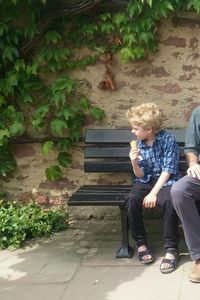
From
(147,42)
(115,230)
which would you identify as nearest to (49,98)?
(147,42)

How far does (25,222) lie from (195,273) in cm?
167

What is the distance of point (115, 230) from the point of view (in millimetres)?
4582

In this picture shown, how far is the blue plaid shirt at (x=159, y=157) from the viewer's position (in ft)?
12.7

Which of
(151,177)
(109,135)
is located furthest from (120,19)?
(151,177)

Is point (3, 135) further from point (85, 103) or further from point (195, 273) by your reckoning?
point (195, 273)

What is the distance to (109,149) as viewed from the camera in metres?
4.53

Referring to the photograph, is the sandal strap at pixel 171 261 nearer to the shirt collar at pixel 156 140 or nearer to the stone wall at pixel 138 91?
the shirt collar at pixel 156 140

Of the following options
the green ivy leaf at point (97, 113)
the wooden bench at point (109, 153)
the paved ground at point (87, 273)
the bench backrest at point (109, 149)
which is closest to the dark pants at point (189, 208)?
the paved ground at point (87, 273)

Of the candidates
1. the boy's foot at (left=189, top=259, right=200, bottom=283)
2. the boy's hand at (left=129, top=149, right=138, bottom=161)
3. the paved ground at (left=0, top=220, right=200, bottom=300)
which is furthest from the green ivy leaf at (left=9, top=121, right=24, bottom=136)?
the boy's foot at (left=189, top=259, right=200, bottom=283)

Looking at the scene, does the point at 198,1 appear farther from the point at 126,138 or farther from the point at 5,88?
the point at 5,88

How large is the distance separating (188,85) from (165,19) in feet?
2.07

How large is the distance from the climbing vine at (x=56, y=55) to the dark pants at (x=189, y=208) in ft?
4.63

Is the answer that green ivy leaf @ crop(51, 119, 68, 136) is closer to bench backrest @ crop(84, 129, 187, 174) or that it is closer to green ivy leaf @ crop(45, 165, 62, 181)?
bench backrest @ crop(84, 129, 187, 174)

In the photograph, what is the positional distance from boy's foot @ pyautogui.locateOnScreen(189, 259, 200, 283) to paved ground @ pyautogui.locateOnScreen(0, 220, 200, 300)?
0.04 meters
